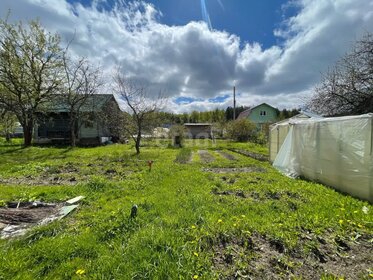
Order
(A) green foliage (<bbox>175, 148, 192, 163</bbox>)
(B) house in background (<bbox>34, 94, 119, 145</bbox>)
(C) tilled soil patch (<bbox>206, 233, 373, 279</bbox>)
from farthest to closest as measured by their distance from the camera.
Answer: (B) house in background (<bbox>34, 94, 119, 145</bbox>)
(A) green foliage (<bbox>175, 148, 192, 163</bbox>)
(C) tilled soil patch (<bbox>206, 233, 373, 279</bbox>)

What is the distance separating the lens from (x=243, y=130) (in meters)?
26.3

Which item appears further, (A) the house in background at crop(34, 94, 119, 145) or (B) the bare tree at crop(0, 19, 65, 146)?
(A) the house in background at crop(34, 94, 119, 145)

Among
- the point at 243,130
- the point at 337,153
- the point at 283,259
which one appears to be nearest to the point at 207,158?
the point at 337,153

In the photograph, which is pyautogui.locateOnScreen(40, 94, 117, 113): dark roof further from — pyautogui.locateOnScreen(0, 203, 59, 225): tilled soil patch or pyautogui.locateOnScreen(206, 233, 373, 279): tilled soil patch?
pyautogui.locateOnScreen(206, 233, 373, 279): tilled soil patch

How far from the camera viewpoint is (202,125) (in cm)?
4053

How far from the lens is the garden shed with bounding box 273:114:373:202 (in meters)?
4.43

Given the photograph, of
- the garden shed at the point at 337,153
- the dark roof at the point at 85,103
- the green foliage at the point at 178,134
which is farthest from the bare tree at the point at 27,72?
the garden shed at the point at 337,153

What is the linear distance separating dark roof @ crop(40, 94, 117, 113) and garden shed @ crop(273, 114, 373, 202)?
18979mm

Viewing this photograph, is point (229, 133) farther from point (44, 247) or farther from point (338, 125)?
point (44, 247)

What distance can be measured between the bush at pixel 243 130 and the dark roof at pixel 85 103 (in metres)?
16.6

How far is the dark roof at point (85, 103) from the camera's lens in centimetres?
1883

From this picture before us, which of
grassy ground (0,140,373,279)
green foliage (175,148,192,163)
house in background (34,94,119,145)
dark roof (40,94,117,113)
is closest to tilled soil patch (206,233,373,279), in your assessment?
grassy ground (0,140,373,279)

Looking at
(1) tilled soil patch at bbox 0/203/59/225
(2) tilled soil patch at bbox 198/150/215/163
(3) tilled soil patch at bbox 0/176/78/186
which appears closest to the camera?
(1) tilled soil patch at bbox 0/203/59/225

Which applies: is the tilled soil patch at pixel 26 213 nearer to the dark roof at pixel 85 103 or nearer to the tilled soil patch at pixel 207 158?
the tilled soil patch at pixel 207 158
